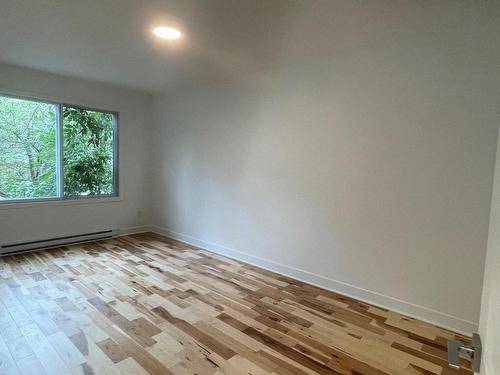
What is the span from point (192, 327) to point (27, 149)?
3338 mm

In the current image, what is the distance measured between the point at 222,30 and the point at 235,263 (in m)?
2.53

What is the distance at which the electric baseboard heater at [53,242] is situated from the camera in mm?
3595

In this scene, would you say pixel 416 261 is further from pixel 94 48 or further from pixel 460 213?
pixel 94 48

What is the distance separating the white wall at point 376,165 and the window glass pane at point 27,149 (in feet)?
7.45

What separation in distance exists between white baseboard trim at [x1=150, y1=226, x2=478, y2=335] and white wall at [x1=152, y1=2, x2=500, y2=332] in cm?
1

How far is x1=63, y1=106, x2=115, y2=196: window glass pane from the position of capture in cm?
410

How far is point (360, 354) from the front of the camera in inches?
75.5

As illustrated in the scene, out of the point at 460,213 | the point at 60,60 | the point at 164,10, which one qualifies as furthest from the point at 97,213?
the point at 460,213

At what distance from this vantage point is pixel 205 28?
2307 millimetres

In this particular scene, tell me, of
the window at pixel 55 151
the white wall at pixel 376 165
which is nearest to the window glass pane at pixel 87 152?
the window at pixel 55 151

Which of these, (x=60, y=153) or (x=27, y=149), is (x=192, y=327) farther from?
(x=27, y=149)

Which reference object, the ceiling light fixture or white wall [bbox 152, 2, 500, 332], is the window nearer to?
white wall [bbox 152, 2, 500, 332]

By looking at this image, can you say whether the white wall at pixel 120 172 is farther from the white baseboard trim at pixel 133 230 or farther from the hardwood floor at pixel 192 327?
the hardwood floor at pixel 192 327

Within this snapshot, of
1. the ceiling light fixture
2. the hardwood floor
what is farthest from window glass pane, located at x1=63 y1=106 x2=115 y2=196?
the ceiling light fixture
